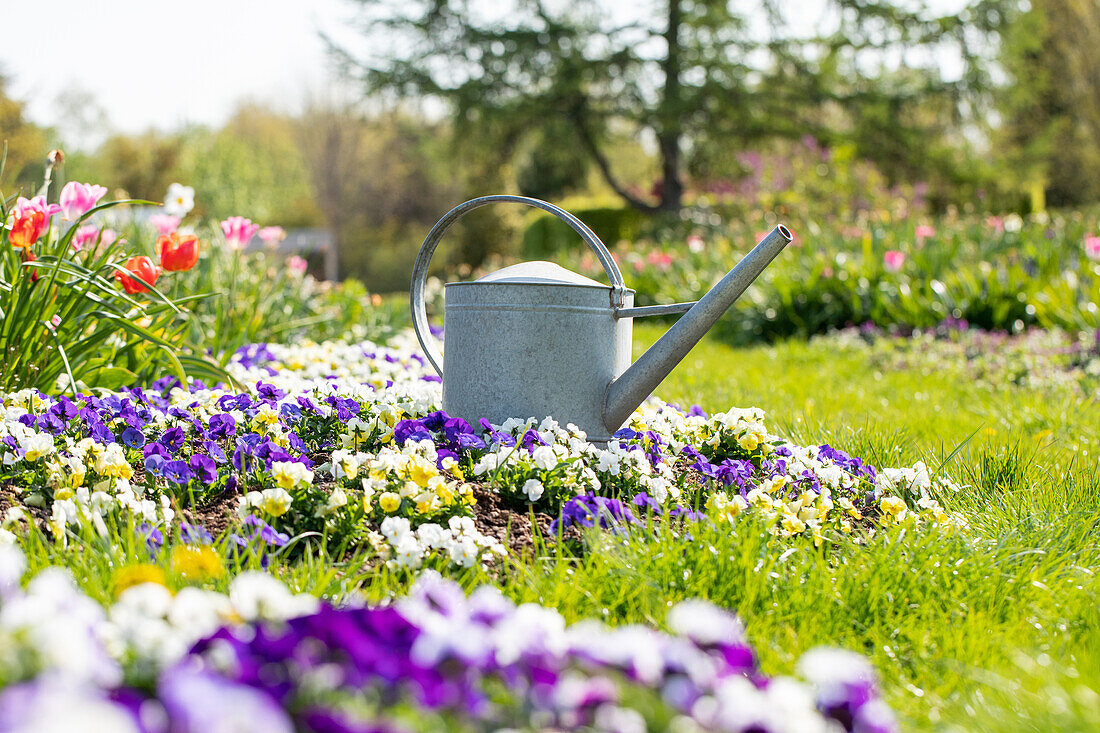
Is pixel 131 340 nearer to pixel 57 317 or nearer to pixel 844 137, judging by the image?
pixel 57 317

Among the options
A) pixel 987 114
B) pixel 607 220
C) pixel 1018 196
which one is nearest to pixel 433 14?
pixel 607 220

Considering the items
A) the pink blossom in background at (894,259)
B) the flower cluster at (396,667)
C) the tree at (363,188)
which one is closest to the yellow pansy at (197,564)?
the flower cluster at (396,667)

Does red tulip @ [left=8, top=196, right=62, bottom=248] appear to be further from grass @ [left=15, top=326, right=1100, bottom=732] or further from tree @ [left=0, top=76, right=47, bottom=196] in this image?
tree @ [left=0, top=76, right=47, bottom=196]

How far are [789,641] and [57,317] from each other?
2.40 m

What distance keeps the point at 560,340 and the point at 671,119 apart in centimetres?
1299

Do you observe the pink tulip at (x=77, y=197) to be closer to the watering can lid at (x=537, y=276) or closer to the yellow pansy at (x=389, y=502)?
the watering can lid at (x=537, y=276)

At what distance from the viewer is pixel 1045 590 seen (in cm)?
144

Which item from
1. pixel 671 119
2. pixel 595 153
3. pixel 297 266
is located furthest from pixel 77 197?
pixel 595 153

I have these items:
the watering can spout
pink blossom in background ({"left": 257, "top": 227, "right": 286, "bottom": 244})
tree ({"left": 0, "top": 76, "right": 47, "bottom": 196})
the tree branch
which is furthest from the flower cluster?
tree ({"left": 0, "top": 76, "right": 47, "bottom": 196})

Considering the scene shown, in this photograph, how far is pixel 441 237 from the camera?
7.32ft

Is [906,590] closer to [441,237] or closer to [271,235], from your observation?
[441,237]

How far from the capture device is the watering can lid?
213 cm

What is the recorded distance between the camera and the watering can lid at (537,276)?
2.13 metres

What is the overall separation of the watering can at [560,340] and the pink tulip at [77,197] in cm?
120
